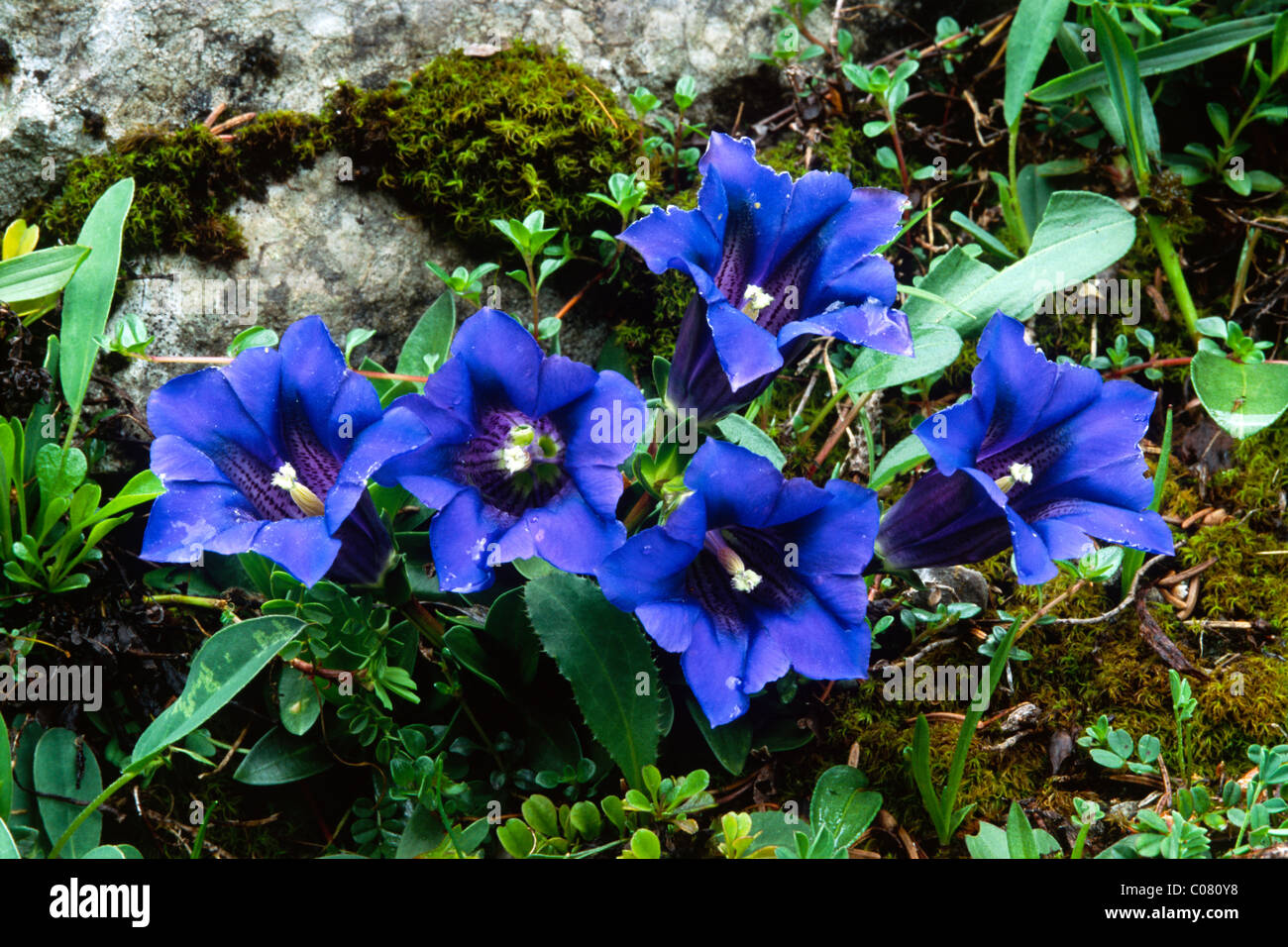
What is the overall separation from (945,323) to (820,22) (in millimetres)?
1219

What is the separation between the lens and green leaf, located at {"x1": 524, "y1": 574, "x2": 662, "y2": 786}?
1.93 metres

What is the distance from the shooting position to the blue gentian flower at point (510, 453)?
66.1 inches

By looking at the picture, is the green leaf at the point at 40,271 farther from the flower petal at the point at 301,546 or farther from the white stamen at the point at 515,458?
the white stamen at the point at 515,458

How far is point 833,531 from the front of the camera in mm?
1756

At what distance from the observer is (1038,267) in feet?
8.25

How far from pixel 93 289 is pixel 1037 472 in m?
2.10

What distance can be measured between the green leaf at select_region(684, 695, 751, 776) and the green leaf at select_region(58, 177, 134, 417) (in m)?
1.56

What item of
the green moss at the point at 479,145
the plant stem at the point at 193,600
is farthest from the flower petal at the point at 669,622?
the green moss at the point at 479,145

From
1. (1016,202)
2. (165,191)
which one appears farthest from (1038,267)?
(165,191)

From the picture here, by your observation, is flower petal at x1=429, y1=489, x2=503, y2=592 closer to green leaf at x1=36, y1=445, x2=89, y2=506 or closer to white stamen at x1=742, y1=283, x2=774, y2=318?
white stamen at x1=742, y1=283, x2=774, y2=318

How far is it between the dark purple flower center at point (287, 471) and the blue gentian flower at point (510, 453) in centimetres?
24

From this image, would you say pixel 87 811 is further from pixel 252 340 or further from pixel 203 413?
pixel 252 340

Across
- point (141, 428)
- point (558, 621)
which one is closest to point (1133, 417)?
point (558, 621)

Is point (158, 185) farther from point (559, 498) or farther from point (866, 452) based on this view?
point (866, 452)
